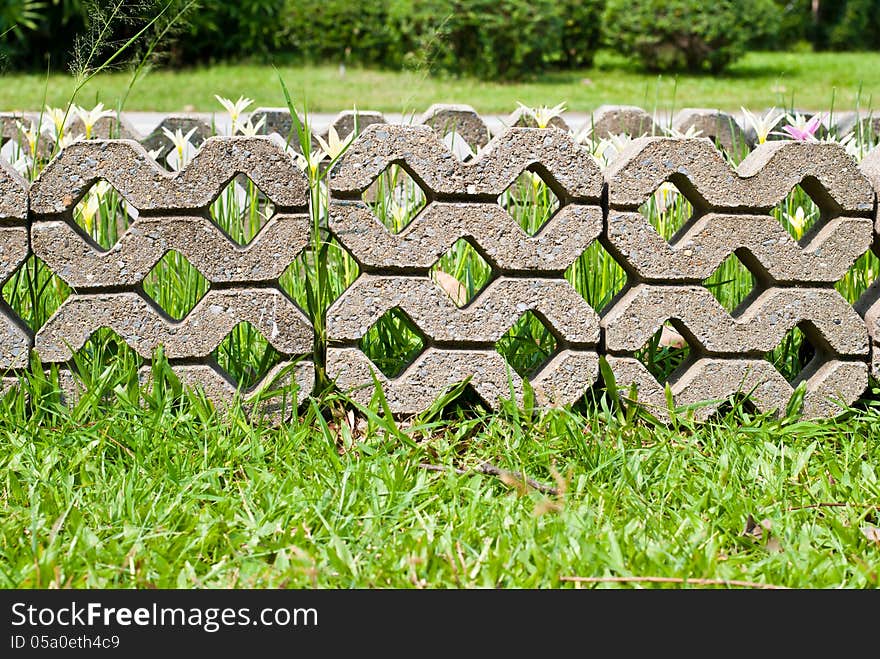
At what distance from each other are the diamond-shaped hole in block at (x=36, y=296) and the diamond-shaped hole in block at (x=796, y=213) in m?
1.94

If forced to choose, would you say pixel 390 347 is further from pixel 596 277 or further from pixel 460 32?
pixel 460 32

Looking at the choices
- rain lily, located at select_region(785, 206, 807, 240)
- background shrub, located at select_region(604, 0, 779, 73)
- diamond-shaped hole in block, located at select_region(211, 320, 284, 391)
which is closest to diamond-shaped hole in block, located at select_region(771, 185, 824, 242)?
rain lily, located at select_region(785, 206, 807, 240)

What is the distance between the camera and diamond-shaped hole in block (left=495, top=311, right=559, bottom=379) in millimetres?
2652

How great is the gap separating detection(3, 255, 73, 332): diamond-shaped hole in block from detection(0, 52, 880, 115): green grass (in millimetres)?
6305

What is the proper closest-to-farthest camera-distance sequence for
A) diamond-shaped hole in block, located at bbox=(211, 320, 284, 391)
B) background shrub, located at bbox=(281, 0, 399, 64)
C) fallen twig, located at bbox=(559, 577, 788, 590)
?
1. fallen twig, located at bbox=(559, 577, 788, 590)
2. diamond-shaped hole in block, located at bbox=(211, 320, 284, 391)
3. background shrub, located at bbox=(281, 0, 399, 64)

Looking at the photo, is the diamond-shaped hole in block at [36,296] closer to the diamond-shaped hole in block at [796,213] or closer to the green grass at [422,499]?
the green grass at [422,499]

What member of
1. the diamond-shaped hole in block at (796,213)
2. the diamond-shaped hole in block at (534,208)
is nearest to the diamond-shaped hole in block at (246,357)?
the diamond-shaped hole in block at (534,208)

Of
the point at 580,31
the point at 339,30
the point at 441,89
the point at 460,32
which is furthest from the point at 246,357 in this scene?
the point at 580,31

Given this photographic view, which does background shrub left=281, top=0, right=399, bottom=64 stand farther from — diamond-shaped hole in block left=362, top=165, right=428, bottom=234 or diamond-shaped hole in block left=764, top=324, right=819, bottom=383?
diamond-shaped hole in block left=764, top=324, right=819, bottom=383

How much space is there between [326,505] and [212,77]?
10.8 metres

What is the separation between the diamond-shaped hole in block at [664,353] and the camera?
2.61 meters

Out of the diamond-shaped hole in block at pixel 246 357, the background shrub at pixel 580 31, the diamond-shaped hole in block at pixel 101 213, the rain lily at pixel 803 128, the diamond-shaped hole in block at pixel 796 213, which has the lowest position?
the diamond-shaped hole in block at pixel 246 357

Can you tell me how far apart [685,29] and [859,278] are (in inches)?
440

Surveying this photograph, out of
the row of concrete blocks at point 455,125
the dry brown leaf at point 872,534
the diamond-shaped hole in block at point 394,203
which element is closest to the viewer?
the dry brown leaf at point 872,534
